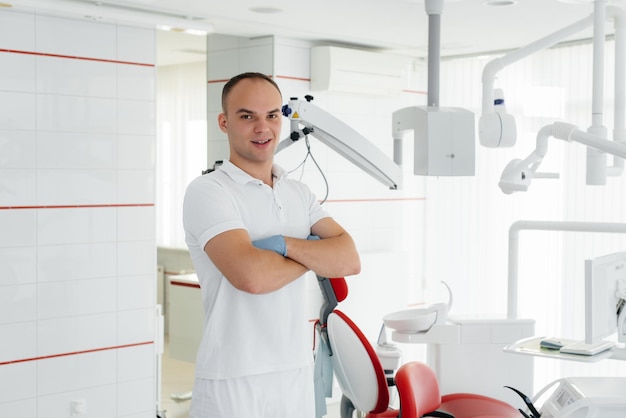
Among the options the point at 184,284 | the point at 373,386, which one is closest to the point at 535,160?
the point at 373,386

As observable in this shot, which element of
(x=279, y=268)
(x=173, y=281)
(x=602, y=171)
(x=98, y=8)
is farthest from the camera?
(x=173, y=281)

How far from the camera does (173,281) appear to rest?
6.61 m

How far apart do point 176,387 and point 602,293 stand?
157 inches

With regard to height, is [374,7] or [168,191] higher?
[374,7]

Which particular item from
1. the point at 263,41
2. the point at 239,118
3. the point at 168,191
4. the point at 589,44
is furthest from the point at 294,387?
the point at 168,191

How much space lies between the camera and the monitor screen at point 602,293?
2979 millimetres

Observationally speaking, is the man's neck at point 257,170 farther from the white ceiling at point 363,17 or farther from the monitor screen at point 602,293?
the white ceiling at point 363,17

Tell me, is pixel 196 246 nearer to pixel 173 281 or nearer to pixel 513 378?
pixel 513 378

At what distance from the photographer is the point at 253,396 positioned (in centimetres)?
214

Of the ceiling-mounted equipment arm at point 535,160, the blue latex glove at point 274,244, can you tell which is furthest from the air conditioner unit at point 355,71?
the blue latex glove at point 274,244

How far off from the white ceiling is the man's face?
6.55 feet

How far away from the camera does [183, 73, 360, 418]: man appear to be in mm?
2131

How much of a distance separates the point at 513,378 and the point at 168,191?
455 centimetres

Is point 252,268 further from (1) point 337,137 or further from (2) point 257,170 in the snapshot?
(1) point 337,137
